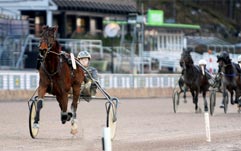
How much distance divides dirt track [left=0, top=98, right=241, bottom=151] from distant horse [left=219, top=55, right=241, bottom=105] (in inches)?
57.1

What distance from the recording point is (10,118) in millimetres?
20047

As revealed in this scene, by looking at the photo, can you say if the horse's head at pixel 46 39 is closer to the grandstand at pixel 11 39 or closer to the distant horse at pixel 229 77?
the distant horse at pixel 229 77

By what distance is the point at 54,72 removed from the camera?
13.8m

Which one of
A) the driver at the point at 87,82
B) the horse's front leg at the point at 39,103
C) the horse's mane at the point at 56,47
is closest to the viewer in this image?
the horse's front leg at the point at 39,103

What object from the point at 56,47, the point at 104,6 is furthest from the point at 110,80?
the point at 104,6

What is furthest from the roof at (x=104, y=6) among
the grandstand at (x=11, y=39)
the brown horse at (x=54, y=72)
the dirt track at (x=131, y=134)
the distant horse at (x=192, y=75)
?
the brown horse at (x=54, y=72)

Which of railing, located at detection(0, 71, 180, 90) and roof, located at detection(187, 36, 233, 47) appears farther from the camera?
roof, located at detection(187, 36, 233, 47)

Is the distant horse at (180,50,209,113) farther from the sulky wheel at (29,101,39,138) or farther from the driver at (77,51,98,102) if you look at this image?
the sulky wheel at (29,101,39,138)

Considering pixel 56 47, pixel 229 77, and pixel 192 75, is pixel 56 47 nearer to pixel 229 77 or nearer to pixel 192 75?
pixel 192 75

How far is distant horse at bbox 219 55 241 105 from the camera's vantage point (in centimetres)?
2298

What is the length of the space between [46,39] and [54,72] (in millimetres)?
715

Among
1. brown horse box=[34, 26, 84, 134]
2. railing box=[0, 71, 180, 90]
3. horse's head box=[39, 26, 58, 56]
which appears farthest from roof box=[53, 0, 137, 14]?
horse's head box=[39, 26, 58, 56]

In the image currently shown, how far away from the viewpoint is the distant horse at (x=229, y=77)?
22984 mm

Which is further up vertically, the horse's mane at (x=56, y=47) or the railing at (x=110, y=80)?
the horse's mane at (x=56, y=47)
